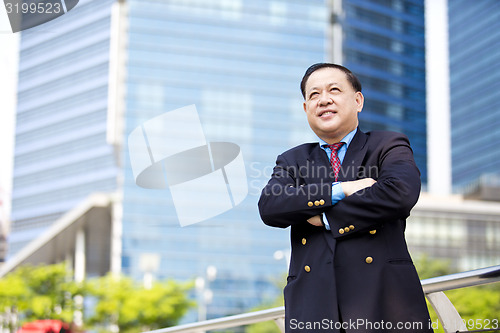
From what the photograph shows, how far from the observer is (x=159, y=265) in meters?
63.8

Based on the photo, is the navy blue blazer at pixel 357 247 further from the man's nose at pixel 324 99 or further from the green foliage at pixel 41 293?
the green foliage at pixel 41 293

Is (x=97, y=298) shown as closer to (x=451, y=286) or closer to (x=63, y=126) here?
(x=451, y=286)

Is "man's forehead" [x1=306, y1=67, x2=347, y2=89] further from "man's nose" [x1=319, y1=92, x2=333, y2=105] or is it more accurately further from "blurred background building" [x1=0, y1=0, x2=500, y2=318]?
"blurred background building" [x1=0, y1=0, x2=500, y2=318]

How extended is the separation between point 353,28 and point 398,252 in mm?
73957

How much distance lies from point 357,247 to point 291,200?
0.23 meters

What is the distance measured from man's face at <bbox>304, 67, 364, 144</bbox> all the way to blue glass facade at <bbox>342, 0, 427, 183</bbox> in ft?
223

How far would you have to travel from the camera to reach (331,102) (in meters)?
1.85

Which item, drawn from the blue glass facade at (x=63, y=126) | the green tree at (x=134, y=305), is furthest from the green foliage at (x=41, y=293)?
the blue glass facade at (x=63, y=126)

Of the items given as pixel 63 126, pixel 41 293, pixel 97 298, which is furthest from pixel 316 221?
pixel 63 126

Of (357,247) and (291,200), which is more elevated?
(291,200)

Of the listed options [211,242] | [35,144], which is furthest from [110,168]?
[211,242]

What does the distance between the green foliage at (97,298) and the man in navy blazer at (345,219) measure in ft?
85.6

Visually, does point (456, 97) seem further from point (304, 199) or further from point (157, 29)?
point (304, 199)

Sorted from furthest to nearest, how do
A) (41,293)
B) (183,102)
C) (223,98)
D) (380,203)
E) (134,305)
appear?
1. (223,98)
2. (183,102)
3. (134,305)
4. (41,293)
5. (380,203)
